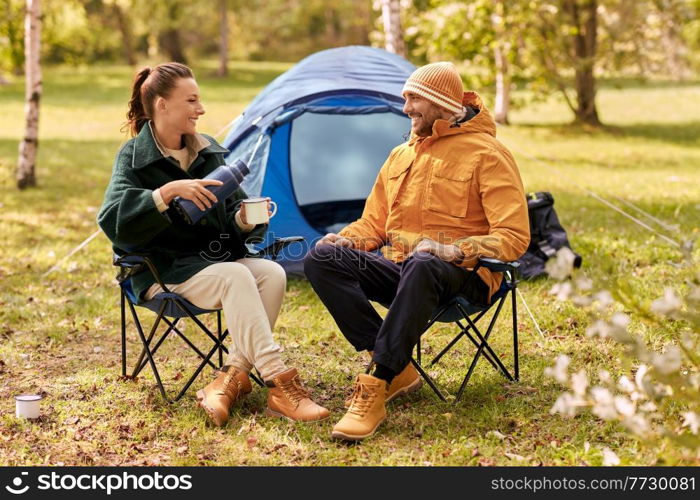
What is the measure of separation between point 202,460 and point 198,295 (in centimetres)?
62

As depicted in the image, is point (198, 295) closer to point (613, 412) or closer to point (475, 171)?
point (475, 171)

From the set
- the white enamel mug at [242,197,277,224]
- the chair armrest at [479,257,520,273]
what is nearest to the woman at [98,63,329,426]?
the white enamel mug at [242,197,277,224]

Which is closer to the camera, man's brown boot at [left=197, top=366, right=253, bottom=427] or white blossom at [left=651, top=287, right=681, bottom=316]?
white blossom at [left=651, top=287, right=681, bottom=316]

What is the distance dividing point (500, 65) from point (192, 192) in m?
9.32

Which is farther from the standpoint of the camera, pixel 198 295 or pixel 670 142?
pixel 670 142

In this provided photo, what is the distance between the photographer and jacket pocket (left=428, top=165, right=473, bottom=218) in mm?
3131

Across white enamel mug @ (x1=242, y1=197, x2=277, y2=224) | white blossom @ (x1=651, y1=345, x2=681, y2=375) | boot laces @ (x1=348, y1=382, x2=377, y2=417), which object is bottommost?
boot laces @ (x1=348, y1=382, x2=377, y2=417)

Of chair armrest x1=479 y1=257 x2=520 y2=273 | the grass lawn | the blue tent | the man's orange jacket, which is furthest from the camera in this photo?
the blue tent

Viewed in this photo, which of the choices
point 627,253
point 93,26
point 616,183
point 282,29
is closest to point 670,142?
point 616,183

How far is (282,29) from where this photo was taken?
27.2 metres
